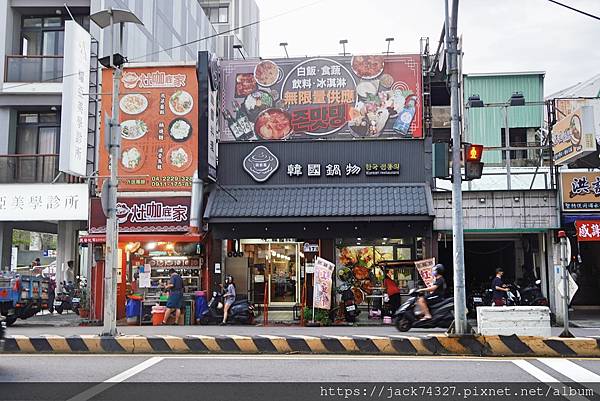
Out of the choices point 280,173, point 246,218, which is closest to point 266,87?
A: point 280,173

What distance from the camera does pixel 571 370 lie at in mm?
9609

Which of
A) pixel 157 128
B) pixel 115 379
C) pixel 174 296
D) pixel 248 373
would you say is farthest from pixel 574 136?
pixel 115 379

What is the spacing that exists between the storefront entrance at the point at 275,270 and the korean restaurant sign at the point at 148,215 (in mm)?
2851

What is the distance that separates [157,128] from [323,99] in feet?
17.7

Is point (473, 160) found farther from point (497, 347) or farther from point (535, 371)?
point (535, 371)

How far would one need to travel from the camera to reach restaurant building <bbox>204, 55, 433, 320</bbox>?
18.5m

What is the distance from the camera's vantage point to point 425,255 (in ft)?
59.6

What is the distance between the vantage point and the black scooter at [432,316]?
1455 centimetres

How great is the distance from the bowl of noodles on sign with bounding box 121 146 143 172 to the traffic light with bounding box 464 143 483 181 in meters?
11.1

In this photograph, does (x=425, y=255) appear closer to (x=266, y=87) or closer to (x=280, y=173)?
(x=280, y=173)

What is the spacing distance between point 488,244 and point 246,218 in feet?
32.7

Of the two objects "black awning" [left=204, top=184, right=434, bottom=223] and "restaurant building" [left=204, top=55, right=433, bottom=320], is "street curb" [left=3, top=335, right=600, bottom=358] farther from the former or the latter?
"restaurant building" [left=204, top=55, right=433, bottom=320]

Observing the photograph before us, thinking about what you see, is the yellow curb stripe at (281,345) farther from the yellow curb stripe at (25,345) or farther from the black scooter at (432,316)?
the yellow curb stripe at (25,345)

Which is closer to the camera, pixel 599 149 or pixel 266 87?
pixel 599 149
